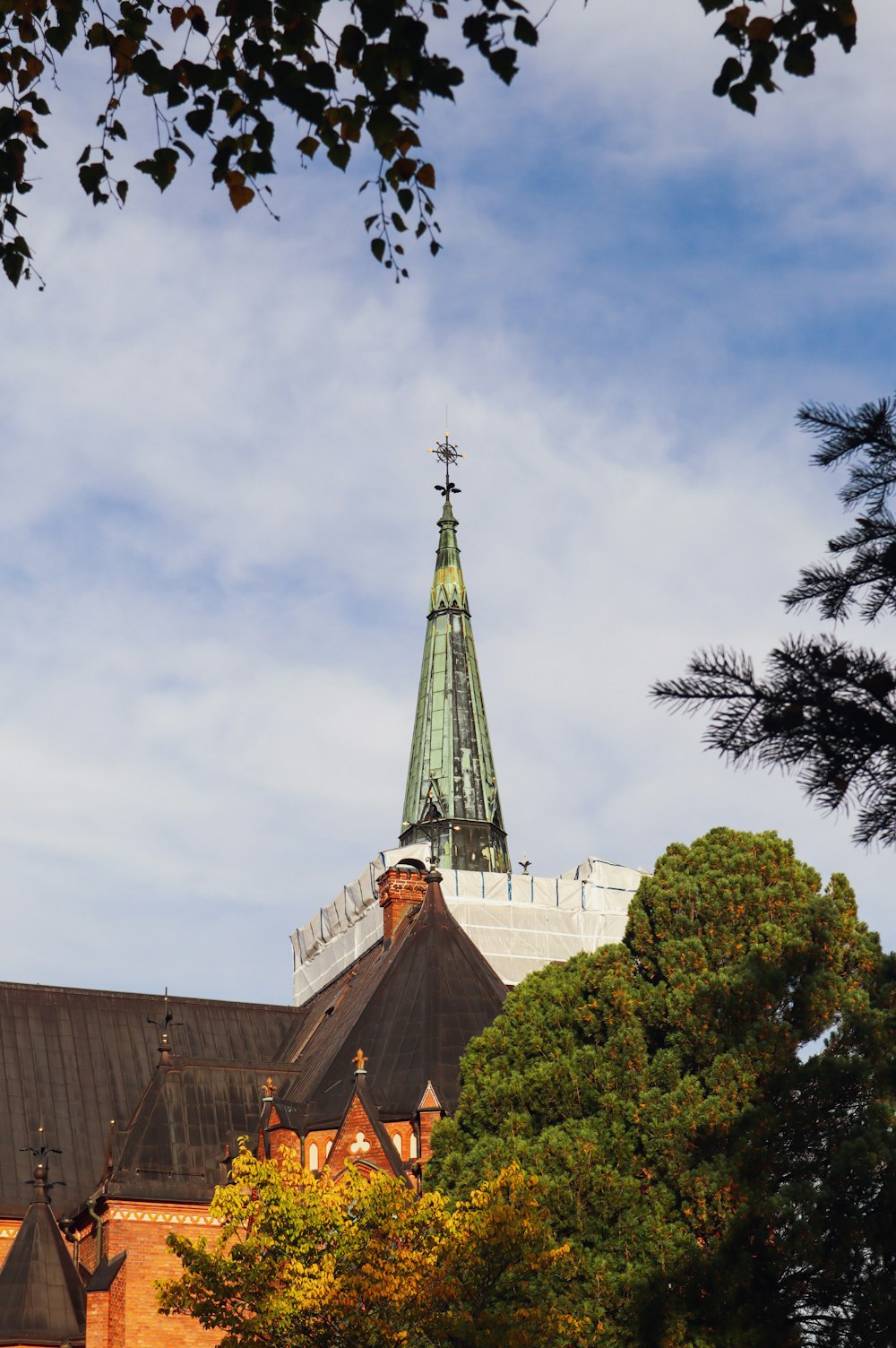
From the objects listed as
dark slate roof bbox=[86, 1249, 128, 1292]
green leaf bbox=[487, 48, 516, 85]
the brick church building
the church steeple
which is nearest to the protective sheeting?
the brick church building

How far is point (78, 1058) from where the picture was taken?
5244 cm

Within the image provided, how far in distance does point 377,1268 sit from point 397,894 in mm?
23059

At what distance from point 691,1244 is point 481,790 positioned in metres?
37.3

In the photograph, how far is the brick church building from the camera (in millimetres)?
41094

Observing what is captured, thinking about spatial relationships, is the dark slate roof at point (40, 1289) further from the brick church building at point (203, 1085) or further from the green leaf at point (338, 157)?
the green leaf at point (338, 157)

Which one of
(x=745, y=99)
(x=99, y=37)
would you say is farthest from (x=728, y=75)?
(x=99, y=37)

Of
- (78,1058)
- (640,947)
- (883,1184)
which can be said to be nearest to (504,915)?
(78,1058)

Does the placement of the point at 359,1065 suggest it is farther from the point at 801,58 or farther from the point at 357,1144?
the point at 801,58

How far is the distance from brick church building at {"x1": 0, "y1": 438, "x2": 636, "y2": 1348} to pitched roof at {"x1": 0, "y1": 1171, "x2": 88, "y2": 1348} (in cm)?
5

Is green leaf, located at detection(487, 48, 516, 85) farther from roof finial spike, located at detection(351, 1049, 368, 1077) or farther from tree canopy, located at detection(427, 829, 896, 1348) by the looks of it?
roof finial spike, located at detection(351, 1049, 368, 1077)

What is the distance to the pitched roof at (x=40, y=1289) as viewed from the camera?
41.3 meters

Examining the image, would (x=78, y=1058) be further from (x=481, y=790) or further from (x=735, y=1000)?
(x=735, y=1000)

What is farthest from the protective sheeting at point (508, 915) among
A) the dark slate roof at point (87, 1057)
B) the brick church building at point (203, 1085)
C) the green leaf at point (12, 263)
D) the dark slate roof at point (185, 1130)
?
the green leaf at point (12, 263)

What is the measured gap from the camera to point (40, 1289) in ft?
139
